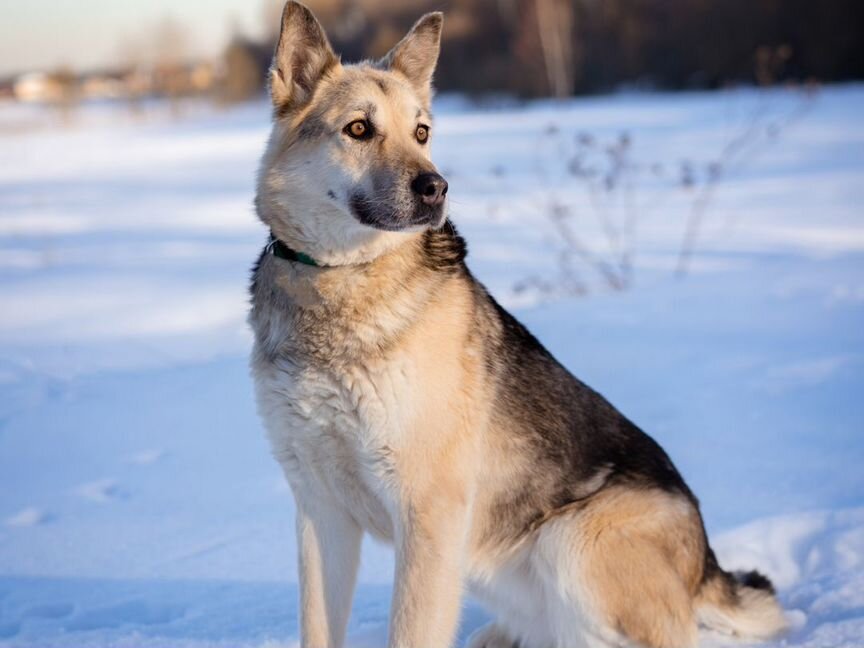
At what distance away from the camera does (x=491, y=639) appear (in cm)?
299

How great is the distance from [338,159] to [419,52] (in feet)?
2.08

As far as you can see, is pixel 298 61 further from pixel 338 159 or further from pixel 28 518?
pixel 28 518

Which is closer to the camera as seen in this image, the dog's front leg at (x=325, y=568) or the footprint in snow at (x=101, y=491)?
the dog's front leg at (x=325, y=568)

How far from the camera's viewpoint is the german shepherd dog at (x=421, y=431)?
2.47m

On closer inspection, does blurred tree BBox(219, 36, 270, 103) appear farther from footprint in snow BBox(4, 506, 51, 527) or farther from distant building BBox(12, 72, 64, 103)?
footprint in snow BBox(4, 506, 51, 527)

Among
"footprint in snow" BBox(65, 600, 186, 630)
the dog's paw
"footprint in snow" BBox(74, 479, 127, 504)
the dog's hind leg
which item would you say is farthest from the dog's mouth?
"footprint in snow" BBox(74, 479, 127, 504)

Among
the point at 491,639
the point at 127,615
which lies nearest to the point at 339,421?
the point at 491,639

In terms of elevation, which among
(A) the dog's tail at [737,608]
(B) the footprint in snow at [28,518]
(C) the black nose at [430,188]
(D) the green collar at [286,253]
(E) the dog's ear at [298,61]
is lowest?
(B) the footprint in snow at [28,518]

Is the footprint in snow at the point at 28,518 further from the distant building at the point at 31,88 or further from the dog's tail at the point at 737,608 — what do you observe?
the distant building at the point at 31,88

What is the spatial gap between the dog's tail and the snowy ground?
0.11m

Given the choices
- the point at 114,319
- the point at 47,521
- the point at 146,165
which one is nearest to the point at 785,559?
the point at 47,521

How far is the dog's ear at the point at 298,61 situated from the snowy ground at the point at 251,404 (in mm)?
1856

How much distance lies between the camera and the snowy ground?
127 inches

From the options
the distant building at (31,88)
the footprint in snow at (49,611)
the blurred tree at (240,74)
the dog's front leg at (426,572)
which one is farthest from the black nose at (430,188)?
the distant building at (31,88)
